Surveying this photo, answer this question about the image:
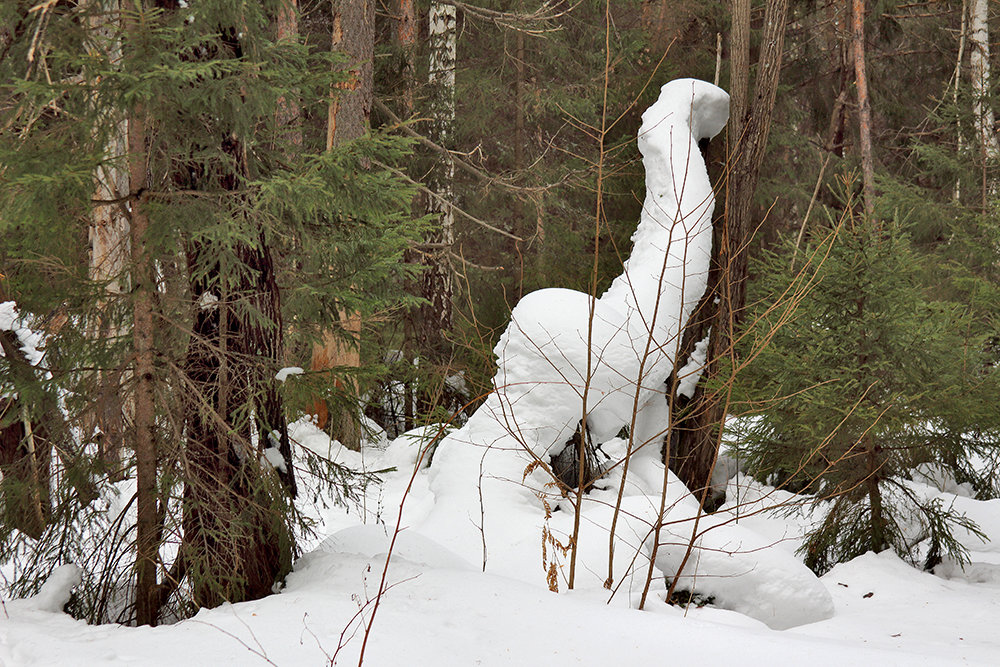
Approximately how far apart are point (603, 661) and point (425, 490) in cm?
497

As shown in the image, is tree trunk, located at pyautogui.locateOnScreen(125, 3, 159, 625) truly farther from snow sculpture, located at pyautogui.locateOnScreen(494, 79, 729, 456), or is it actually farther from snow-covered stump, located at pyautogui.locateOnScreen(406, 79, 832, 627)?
snow sculpture, located at pyautogui.locateOnScreen(494, 79, 729, 456)

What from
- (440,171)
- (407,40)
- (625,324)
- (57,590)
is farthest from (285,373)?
(407,40)

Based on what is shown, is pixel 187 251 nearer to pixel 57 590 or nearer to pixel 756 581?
pixel 57 590

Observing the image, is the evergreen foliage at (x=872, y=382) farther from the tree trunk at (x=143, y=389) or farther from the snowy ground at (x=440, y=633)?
the tree trunk at (x=143, y=389)

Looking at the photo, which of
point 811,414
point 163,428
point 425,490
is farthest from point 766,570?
point 425,490

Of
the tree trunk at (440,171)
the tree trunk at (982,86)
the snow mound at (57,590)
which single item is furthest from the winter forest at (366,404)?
the tree trunk at (982,86)

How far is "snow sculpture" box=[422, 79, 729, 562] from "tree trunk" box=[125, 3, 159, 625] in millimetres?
2147

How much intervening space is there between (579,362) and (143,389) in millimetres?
3487

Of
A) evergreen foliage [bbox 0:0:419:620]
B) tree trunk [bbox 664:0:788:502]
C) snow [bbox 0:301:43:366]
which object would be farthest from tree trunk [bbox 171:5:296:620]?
tree trunk [bbox 664:0:788:502]

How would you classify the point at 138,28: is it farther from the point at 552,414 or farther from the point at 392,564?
the point at 552,414

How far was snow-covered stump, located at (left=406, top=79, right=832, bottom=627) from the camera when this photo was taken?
454 cm

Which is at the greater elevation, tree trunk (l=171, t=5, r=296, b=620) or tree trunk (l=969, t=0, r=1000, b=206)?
tree trunk (l=969, t=0, r=1000, b=206)

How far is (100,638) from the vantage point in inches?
118

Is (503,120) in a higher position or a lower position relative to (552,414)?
higher
